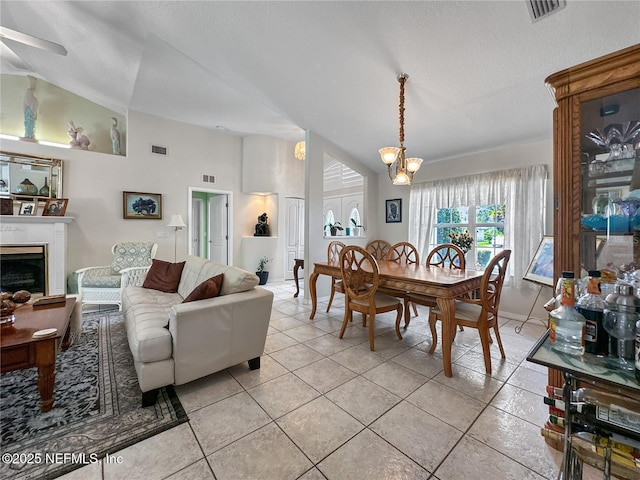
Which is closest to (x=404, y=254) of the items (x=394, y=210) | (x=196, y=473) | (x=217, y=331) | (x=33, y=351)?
(x=394, y=210)

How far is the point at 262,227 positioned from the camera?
6.14m

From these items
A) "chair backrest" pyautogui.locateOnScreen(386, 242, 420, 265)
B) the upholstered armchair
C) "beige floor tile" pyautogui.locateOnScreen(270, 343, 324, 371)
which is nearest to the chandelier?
"chair backrest" pyautogui.locateOnScreen(386, 242, 420, 265)

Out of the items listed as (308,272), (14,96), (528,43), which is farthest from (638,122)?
(14,96)

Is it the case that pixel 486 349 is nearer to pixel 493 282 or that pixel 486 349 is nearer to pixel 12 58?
pixel 493 282

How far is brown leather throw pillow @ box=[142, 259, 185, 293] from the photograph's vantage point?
3131mm

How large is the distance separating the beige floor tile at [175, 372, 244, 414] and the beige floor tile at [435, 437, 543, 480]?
1.36 meters

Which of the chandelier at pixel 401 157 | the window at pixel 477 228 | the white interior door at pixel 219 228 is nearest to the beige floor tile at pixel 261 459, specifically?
the chandelier at pixel 401 157

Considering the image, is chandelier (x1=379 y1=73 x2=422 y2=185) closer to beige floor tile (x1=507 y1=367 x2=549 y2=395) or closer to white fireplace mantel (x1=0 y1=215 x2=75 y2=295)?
beige floor tile (x1=507 y1=367 x2=549 y2=395)

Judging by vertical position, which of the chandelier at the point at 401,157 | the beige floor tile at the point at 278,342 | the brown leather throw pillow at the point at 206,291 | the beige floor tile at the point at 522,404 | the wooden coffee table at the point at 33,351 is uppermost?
the chandelier at the point at 401,157

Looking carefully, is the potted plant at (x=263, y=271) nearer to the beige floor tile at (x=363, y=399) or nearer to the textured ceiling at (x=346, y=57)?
the textured ceiling at (x=346, y=57)

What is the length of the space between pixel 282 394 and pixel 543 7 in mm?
3189

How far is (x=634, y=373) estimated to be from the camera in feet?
2.80

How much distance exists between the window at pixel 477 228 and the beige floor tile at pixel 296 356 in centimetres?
286

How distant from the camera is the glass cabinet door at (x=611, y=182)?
1.15m
